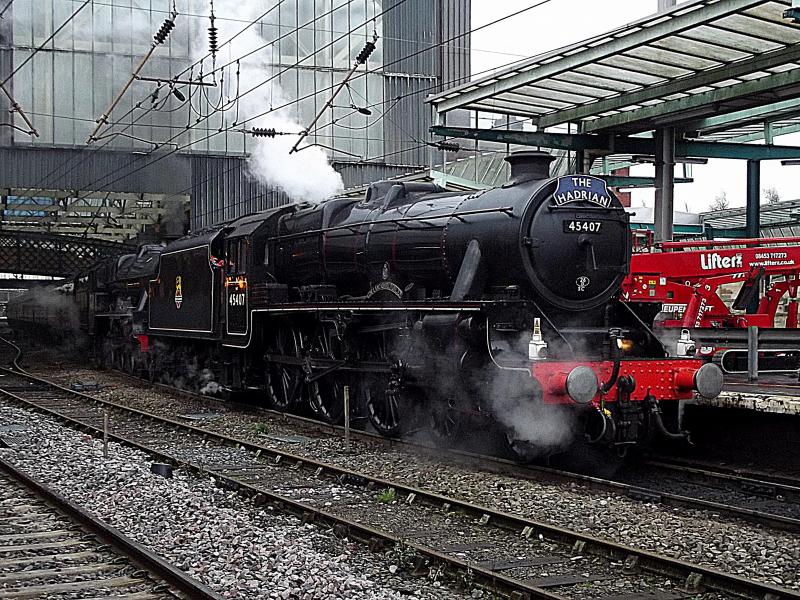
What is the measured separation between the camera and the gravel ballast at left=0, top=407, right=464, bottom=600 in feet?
20.6

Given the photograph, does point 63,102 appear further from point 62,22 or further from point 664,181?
point 664,181

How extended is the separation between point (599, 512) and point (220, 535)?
315 centimetres

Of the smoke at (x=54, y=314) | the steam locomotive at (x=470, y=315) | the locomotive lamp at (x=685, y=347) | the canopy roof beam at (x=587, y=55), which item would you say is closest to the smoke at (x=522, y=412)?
the steam locomotive at (x=470, y=315)

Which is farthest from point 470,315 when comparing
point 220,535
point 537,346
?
point 220,535

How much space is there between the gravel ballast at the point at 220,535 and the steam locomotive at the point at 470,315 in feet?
9.67

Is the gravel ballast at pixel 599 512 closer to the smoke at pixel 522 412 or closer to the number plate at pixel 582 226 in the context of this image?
the smoke at pixel 522 412

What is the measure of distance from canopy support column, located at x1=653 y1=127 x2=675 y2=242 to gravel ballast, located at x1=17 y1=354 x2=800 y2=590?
A: 9456mm

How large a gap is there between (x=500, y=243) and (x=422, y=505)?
10.6 ft

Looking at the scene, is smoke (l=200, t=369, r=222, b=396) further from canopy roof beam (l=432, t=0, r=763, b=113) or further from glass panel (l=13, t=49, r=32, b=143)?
glass panel (l=13, t=49, r=32, b=143)

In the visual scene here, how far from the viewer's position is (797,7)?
11227 mm

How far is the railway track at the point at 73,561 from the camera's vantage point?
596cm

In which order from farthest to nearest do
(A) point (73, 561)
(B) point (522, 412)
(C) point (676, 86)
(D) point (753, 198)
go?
(D) point (753, 198) < (C) point (676, 86) < (B) point (522, 412) < (A) point (73, 561)

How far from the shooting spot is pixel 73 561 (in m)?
6.71

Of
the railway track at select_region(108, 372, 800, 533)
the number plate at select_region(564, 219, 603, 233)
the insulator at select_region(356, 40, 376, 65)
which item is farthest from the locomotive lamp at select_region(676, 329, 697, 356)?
the insulator at select_region(356, 40, 376, 65)
